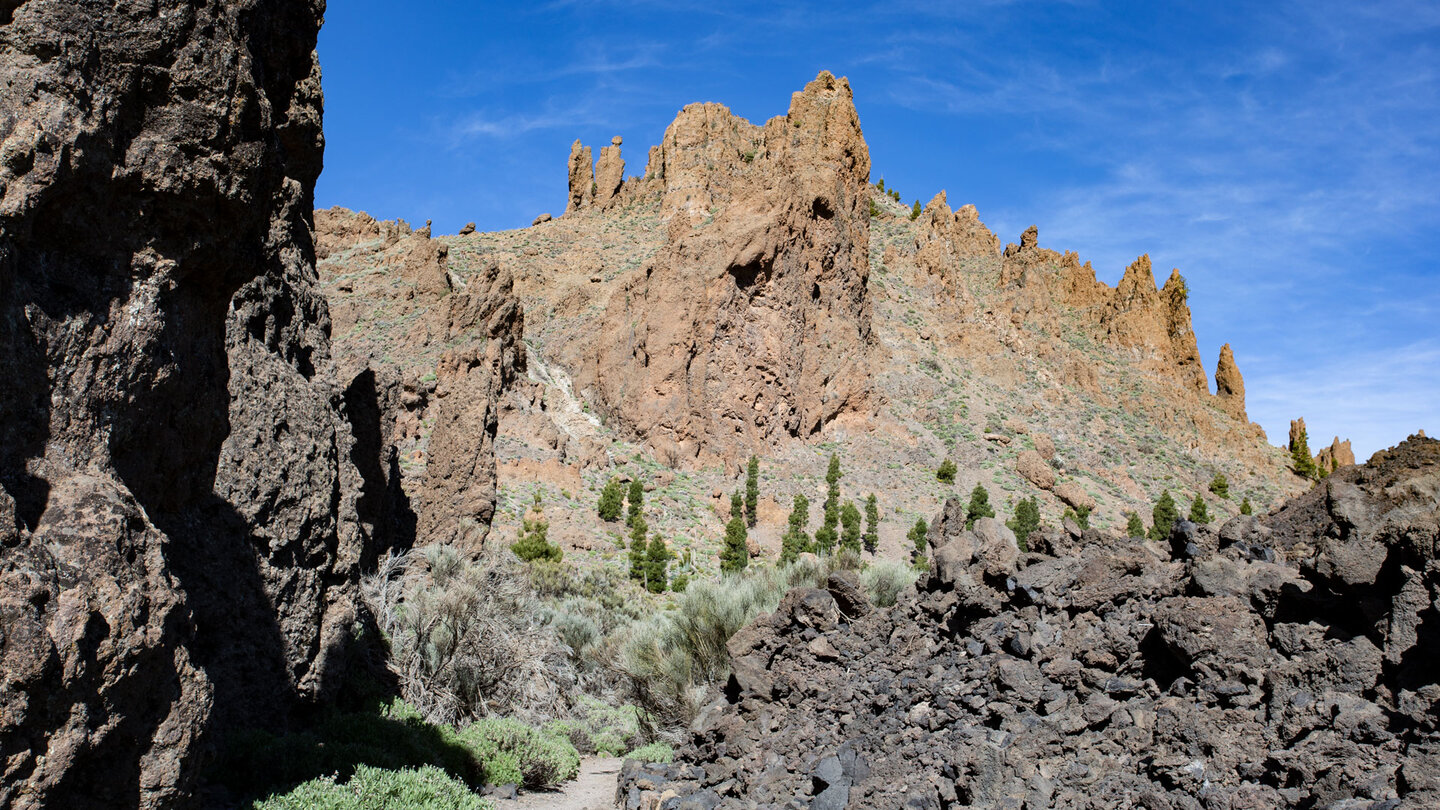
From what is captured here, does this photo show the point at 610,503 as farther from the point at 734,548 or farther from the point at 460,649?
the point at 460,649

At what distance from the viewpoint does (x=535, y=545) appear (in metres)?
24.3

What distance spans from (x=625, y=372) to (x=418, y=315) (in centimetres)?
1057

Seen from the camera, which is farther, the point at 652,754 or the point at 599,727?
the point at 599,727

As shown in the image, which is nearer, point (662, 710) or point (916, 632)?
point (916, 632)

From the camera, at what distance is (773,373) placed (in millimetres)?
38531

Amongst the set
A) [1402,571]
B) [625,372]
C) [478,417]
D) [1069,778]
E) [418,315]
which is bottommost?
[1069,778]

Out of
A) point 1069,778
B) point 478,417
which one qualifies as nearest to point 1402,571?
point 1069,778

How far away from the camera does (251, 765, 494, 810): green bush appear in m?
5.20

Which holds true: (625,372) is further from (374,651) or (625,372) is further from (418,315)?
(374,651)

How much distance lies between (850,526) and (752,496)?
4081mm

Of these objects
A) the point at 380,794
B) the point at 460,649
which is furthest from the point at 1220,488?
the point at 380,794

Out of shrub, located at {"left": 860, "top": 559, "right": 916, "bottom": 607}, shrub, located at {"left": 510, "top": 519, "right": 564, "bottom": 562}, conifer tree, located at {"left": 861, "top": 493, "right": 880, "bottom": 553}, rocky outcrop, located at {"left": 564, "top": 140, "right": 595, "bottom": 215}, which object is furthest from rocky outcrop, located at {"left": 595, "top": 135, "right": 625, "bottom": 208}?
shrub, located at {"left": 860, "top": 559, "right": 916, "bottom": 607}

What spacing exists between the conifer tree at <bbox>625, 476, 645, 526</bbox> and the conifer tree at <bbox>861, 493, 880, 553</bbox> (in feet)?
30.1

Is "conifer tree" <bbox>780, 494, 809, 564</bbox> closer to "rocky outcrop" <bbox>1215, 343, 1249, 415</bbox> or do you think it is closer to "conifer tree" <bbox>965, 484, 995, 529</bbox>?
"conifer tree" <bbox>965, 484, 995, 529</bbox>
